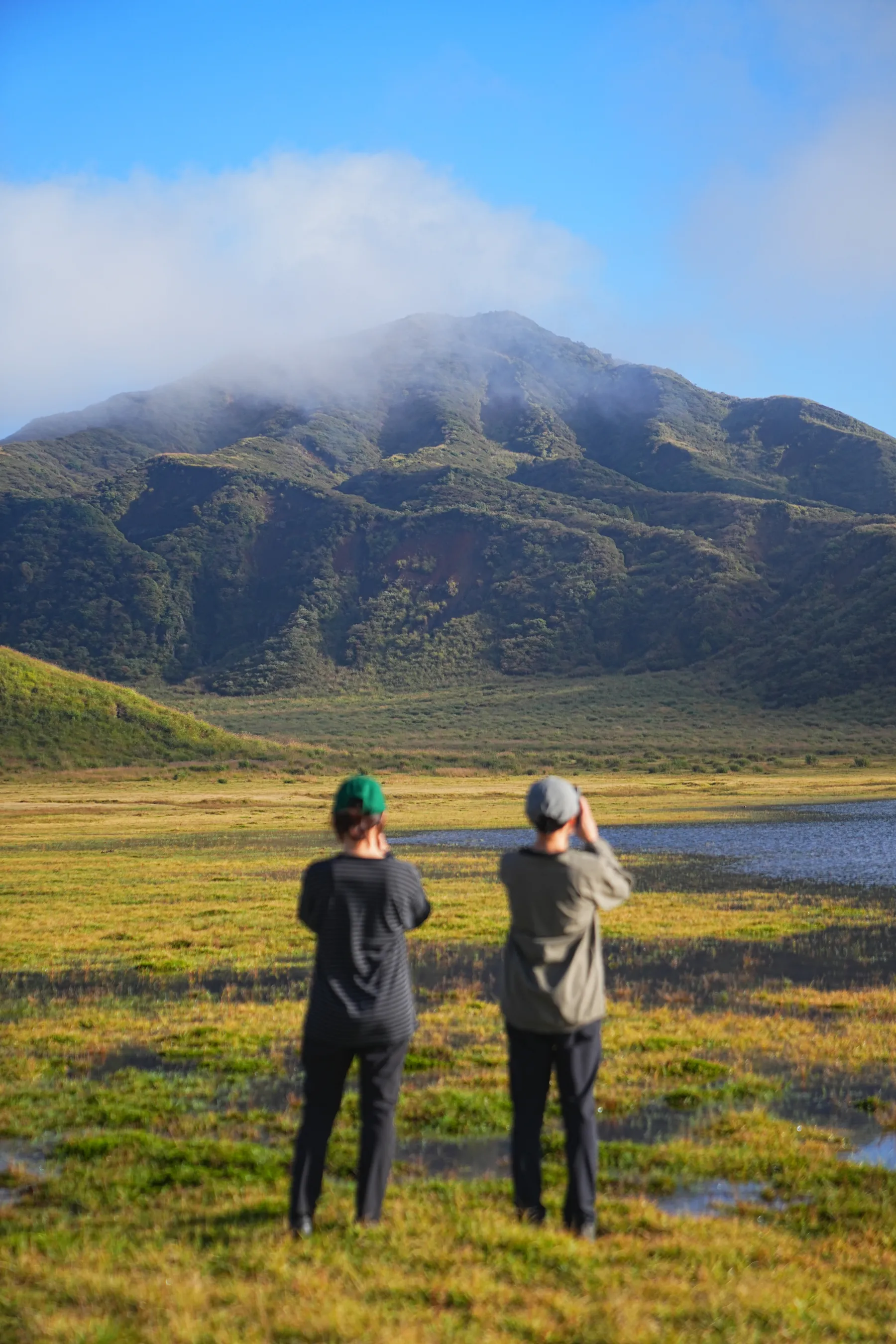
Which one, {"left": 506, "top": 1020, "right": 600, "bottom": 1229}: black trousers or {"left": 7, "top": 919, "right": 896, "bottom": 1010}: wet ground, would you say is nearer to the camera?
{"left": 506, "top": 1020, "right": 600, "bottom": 1229}: black trousers

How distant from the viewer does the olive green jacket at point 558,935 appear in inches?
279

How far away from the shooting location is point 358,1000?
7102 millimetres

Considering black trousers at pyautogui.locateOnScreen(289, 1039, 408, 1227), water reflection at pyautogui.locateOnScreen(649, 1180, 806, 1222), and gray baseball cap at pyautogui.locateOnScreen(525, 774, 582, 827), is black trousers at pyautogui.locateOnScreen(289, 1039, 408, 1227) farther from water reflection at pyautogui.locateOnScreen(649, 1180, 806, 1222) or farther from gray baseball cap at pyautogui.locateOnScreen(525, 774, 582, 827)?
water reflection at pyautogui.locateOnScreen(649, 1180, 806, 1222)

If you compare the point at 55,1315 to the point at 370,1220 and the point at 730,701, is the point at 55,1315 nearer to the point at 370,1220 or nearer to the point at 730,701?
the point at 370,1220

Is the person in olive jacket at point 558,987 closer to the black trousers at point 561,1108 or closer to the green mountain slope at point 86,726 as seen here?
the black trousers at point 561,1108

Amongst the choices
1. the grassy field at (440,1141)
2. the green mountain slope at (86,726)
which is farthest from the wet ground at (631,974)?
the green mountain slope at (86,726)

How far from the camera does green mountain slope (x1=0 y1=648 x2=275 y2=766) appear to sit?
80.3 metres

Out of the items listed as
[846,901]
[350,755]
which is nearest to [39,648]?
[350,755]

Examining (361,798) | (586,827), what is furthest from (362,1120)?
(586,827)

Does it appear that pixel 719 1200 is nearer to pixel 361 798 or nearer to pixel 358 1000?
pixel 358 1000

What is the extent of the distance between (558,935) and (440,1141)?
3.12m

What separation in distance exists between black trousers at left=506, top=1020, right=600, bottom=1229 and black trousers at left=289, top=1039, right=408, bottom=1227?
0.76 meters

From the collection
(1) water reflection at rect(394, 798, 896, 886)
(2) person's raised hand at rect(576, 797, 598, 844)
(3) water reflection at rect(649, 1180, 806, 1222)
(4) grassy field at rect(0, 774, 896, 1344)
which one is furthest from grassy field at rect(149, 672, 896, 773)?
(2) person's raised hand at rect(576, 797, 598, 844)

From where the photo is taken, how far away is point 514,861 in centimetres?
724
